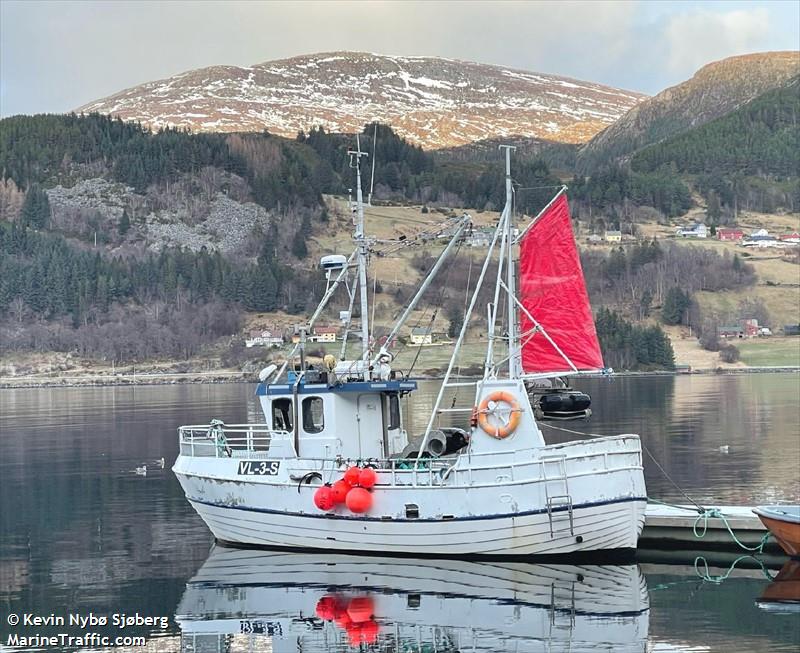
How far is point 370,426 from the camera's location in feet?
118

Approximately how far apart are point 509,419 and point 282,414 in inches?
269

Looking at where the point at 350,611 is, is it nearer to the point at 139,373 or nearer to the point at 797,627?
the point at 797,627

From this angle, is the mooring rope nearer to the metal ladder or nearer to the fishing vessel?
the fishing vessel

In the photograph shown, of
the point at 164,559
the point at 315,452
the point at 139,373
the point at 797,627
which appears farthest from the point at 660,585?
the point at 139,373

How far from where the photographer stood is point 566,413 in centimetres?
3672

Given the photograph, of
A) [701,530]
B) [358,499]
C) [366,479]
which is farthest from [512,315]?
[701,530]

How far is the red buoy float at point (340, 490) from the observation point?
33375 mm

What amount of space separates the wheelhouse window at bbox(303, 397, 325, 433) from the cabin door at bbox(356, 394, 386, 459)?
1.03 metres

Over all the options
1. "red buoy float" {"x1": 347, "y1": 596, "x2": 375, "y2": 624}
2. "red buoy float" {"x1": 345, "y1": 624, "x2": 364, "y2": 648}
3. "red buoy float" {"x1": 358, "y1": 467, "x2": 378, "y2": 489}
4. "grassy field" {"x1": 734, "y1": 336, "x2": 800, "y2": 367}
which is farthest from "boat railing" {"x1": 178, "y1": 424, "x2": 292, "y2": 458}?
"grassy field" {"x1": 734, "y1": 336, "x2": 800, "y2": 367}

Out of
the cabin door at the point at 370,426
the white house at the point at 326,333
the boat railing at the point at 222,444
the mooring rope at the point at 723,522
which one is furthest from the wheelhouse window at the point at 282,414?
the white house at the point at 326,333

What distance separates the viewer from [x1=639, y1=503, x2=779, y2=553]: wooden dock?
34.8m

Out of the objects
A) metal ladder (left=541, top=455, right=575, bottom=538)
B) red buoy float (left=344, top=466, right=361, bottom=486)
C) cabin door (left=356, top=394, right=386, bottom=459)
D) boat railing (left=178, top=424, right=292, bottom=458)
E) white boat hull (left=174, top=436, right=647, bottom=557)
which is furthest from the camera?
boat railing (left=178, top=424, right=292, bottom=458)

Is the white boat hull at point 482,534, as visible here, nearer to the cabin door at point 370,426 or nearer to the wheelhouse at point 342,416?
the wheelhouse at point 342,416

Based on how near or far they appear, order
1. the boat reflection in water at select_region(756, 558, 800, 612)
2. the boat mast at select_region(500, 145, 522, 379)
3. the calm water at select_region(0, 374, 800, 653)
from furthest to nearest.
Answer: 1. the boat mast at select_region(500, 145, 522, 379)
2. the boat reflection in water at select_region(756, 558, 800, 612)
3. the calm water at select_region(0, 374, 800, 653)
